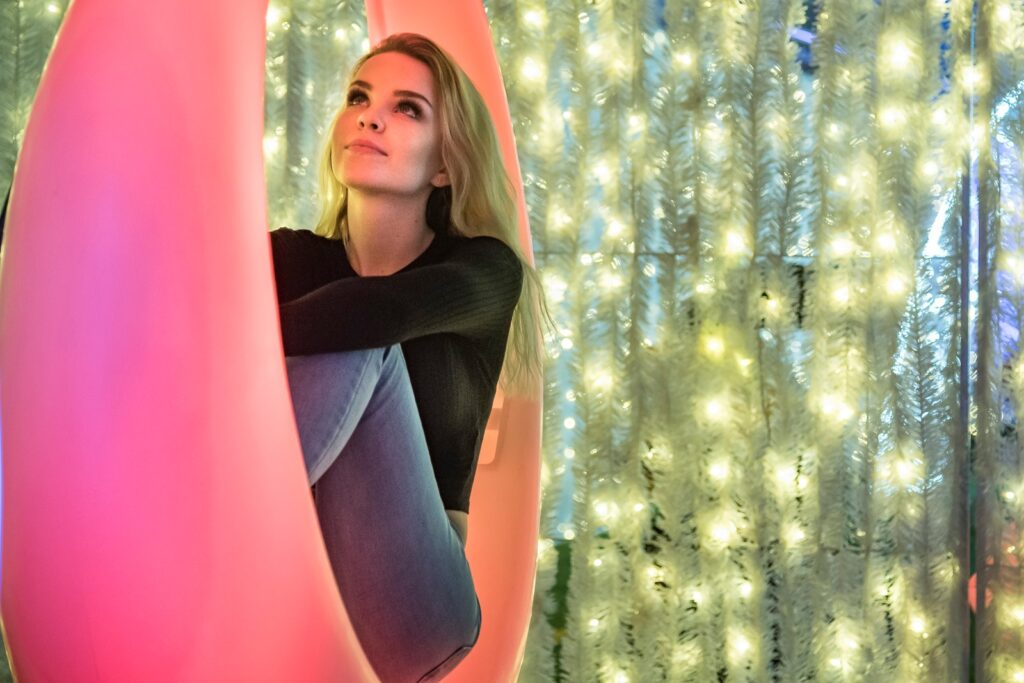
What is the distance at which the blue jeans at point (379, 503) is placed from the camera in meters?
0.86

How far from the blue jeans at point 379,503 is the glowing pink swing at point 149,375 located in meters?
0.09

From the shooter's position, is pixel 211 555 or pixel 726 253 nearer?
pixel 211 555

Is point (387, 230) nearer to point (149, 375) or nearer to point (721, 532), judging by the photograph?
point (149, 375)

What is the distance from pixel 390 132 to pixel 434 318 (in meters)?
0.24

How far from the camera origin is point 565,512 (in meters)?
1.90

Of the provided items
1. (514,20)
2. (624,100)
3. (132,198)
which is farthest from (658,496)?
(132,198)

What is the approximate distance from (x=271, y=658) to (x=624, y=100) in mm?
1342

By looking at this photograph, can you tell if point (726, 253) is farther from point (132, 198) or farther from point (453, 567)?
point (132, 198)

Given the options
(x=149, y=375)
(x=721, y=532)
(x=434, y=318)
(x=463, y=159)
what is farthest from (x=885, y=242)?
(x=149, y=375)

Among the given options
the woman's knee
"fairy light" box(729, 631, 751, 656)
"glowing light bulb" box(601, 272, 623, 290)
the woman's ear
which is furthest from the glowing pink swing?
"fairy light" box(729, 631, 751, 656)

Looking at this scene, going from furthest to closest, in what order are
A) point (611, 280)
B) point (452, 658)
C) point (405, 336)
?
point (611, 280) → point (452, 658) → point (405, 336)

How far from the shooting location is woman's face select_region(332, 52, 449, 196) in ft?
3.56

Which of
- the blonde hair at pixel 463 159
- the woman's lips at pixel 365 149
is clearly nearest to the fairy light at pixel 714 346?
the blonde hair at pixel 463 159

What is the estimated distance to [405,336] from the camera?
2.98ft
